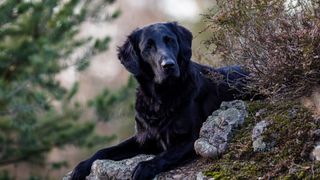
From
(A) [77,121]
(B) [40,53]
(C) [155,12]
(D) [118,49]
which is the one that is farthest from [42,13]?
(C) [155,12]

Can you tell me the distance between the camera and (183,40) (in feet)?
20.2

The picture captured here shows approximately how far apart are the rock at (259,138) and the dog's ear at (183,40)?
39.9 inches

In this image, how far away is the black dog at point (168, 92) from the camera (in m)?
5.80

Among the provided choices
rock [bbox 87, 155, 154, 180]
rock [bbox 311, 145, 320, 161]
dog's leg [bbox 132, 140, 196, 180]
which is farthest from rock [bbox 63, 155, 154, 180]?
rock [bbox 311, 145, 320, 161]

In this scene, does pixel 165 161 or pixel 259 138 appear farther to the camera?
pixel 165 161

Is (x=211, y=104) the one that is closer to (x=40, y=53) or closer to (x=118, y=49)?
(x=118, y=49)

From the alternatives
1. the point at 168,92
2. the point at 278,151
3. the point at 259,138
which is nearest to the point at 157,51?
the point at 168,92

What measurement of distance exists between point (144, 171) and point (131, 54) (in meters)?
1.19

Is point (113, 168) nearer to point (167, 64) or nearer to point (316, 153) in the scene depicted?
point (167, 64)

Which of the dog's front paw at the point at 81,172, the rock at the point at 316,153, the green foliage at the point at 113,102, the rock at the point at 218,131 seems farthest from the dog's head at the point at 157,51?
the green foliage at the point at 113,102

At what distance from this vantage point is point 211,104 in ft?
20.0

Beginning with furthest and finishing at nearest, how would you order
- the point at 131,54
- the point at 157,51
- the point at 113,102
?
the point at 113,102 < the point at 131,54 < the point at 157,51

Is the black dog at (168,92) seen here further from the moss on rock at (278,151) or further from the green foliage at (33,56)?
the green foliage at (33,56)

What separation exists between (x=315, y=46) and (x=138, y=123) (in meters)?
2.00
